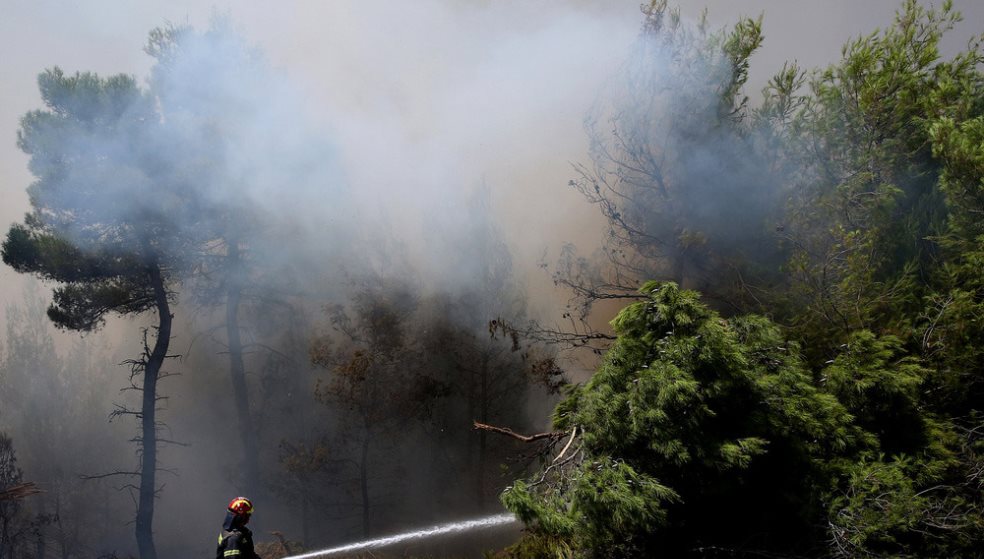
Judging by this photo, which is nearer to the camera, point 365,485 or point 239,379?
point 365,485

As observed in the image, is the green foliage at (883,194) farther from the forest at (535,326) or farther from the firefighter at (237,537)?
the firefighter at (237,537)

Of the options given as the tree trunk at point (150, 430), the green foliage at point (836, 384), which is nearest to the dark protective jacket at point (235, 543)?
the green foliage at point (836, 384)

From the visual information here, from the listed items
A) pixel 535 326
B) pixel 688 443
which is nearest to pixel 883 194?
pixel 688 443

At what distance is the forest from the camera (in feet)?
22.0

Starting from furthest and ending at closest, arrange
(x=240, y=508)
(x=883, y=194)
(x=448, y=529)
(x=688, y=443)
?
(x=448, y=529), (x=883, y=194), (x=688, y=443), (x=240, y=508)

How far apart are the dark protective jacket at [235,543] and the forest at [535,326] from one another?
8.68 ft

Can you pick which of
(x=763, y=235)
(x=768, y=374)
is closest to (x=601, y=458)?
(x=768, y=374)

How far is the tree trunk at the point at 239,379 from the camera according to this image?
48.9 feet

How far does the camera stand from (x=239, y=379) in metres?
15.3

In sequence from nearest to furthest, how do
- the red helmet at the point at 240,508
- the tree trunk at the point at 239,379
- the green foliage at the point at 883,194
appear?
the red helmet at the point at 240,508, the green foliage at the point at 883,194, the tree trunk at the point at 239,379

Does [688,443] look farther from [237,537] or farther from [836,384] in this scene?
[237,537]

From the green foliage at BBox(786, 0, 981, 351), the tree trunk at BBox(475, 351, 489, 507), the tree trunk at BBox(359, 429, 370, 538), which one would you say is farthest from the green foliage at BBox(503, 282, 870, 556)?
the tree trunk at BBox(359, 429, 370, 538)

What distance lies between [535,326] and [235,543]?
9292 mm

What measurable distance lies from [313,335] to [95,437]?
7.30m
